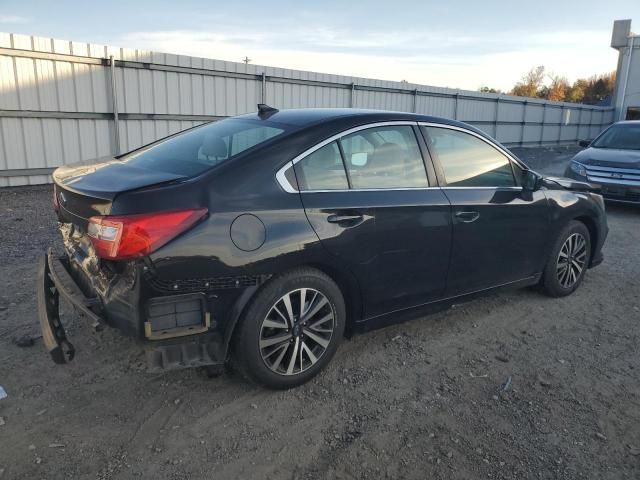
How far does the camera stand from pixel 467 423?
2799 mm

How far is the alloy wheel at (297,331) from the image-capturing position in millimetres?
2873

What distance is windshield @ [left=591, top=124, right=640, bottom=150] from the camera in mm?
9500

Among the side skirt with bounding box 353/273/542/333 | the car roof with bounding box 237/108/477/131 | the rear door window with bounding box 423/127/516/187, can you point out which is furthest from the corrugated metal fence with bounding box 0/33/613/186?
the side skirt with bounding box 353/273/542/333

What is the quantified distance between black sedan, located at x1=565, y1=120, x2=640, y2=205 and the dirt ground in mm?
5308

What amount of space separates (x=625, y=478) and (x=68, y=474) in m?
2.57

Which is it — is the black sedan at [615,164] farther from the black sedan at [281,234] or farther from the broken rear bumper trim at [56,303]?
the broken rear bumper trim at [56,303]

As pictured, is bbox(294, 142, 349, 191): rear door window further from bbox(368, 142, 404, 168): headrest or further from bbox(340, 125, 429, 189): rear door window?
bbox(368, 142, 404, 168): headrest

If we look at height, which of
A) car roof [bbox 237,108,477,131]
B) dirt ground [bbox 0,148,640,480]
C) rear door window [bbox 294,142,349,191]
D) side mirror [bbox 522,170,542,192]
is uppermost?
car roof [bbox 237,108,477,131]

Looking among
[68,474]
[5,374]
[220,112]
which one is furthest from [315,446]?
[220,112]

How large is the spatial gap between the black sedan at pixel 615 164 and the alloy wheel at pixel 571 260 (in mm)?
3865

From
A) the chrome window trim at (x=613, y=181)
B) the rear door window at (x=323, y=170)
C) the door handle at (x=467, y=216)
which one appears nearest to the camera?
the rear door window at (x=323, y=170)

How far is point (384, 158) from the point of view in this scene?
11.1ft

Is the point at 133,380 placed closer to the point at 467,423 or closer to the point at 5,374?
the point at 5,374

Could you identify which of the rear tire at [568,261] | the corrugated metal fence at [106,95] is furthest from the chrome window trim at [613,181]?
the corrugated metal fence at [106,95]
